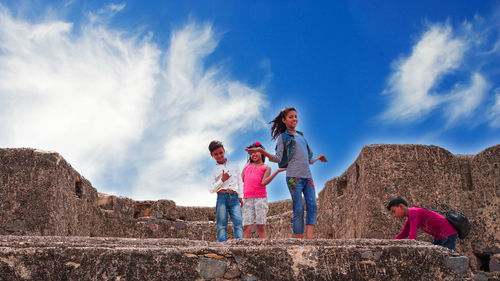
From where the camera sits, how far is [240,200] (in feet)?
20.3

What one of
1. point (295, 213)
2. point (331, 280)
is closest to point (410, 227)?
point (295, 213)

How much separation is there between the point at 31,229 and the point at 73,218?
0.84m

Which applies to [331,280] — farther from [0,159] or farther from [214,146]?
[0,159]

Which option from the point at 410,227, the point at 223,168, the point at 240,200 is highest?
the point at 223,168

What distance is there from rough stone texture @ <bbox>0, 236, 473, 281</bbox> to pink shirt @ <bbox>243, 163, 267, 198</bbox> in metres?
2.26

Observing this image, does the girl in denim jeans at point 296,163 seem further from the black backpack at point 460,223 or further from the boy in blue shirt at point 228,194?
the black backpack at point 460,223

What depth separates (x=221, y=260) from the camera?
3.50 m

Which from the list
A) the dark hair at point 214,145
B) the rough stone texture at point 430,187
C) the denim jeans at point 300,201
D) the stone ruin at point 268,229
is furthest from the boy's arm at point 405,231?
the dark hair at point 214,145

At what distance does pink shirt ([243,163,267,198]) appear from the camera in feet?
19.9

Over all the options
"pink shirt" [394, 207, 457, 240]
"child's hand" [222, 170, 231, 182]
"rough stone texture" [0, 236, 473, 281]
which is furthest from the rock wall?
"pink shirt" [394, 207, 457, 240]

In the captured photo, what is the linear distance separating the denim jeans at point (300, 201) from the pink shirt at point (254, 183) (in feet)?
2.09

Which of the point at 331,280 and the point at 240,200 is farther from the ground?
the point at 240,200

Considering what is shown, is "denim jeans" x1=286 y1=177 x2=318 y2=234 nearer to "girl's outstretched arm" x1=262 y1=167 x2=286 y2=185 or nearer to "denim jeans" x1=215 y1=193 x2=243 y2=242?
"girl's outstretched arm" x1=262 y1=167 x2=286 y2=185

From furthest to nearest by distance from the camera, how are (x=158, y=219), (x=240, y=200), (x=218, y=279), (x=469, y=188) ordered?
1. (x=158, y=219)
2. (x=469, y=188)
3. (x=240, y=200)
4. (x=218, y=279)
